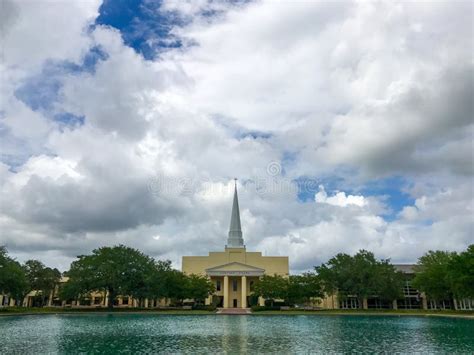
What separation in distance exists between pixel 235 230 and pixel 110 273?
4406 centimetres

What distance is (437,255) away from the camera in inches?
3228

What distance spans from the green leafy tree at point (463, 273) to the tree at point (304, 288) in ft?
83.7

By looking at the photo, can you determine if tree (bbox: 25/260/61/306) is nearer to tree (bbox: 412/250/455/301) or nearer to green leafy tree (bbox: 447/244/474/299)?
tree (bbox: 412/250/455/301)

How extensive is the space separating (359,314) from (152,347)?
50665mm

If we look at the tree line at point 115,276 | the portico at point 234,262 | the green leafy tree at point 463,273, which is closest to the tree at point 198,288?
the tree line at point 115,276

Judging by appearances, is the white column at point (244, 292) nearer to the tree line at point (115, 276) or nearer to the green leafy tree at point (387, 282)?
the tree line at point (115, 276)

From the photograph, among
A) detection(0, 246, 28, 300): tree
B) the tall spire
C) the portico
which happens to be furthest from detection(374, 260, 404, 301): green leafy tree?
detection(0, 246, 28, 300): tree

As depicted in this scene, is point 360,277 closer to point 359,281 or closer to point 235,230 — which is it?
point 359,281

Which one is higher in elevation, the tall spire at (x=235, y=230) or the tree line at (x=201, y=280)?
the tall spire at (x=235, y=230)

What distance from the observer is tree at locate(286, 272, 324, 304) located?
81.2 meters

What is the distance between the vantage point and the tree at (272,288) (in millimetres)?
83131

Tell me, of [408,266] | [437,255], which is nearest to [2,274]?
[437,255]

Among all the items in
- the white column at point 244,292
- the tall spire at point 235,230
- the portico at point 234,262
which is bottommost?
the white column at point 244,292

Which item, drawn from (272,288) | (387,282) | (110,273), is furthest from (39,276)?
(387,282)
